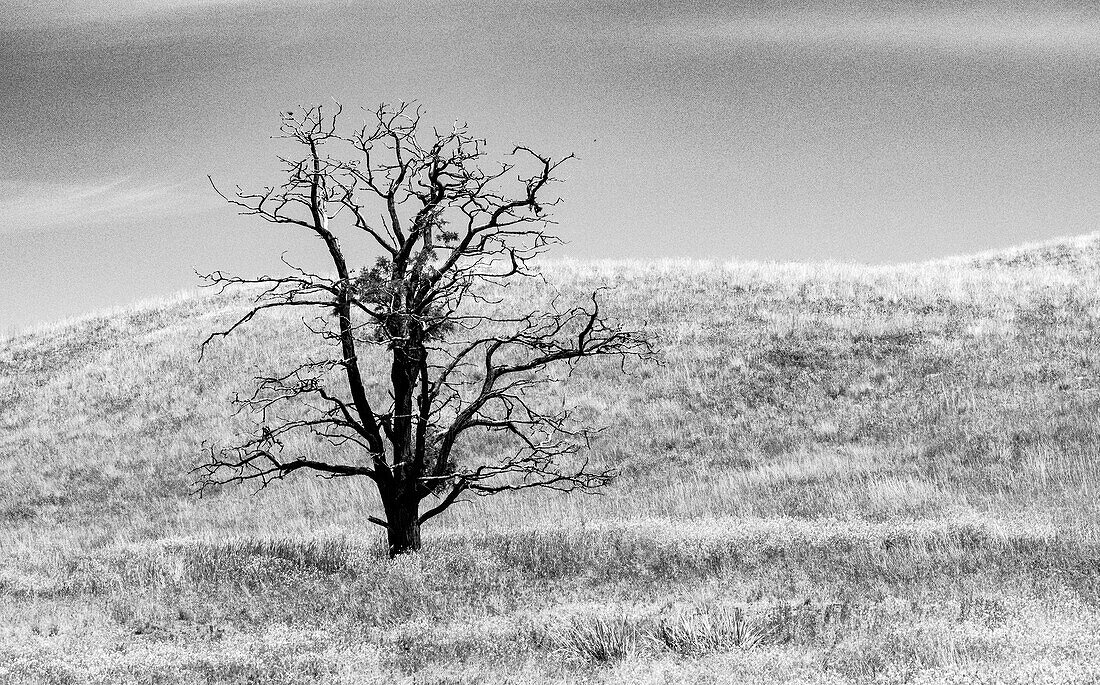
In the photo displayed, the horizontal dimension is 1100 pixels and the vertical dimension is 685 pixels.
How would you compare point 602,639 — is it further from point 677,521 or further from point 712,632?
point 677,521

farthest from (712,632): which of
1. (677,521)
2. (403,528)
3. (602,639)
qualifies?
(677,521)

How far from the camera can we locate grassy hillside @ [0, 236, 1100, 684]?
25.0 feet

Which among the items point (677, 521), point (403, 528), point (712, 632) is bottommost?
point (712, 632)

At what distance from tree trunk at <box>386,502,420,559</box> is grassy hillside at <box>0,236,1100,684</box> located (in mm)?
675

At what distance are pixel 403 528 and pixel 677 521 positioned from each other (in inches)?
173

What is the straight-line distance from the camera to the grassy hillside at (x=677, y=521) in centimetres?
762

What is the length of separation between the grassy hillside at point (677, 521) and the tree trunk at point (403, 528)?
0.67 metres

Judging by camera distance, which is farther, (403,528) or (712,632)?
(403,528)

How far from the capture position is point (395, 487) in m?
13.6

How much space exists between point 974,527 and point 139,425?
26.8 meters

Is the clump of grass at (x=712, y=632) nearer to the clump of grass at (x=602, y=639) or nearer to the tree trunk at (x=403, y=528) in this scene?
the clump of grass at (x=602, y=639)

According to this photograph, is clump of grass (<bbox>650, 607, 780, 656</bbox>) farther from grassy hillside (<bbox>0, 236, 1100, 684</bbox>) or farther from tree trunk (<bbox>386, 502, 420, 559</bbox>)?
tree trunk (<bbox>386, 502, 420, 559</bbox>)

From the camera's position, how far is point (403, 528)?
13.6m

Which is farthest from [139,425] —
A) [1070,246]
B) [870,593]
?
[1070,246]
